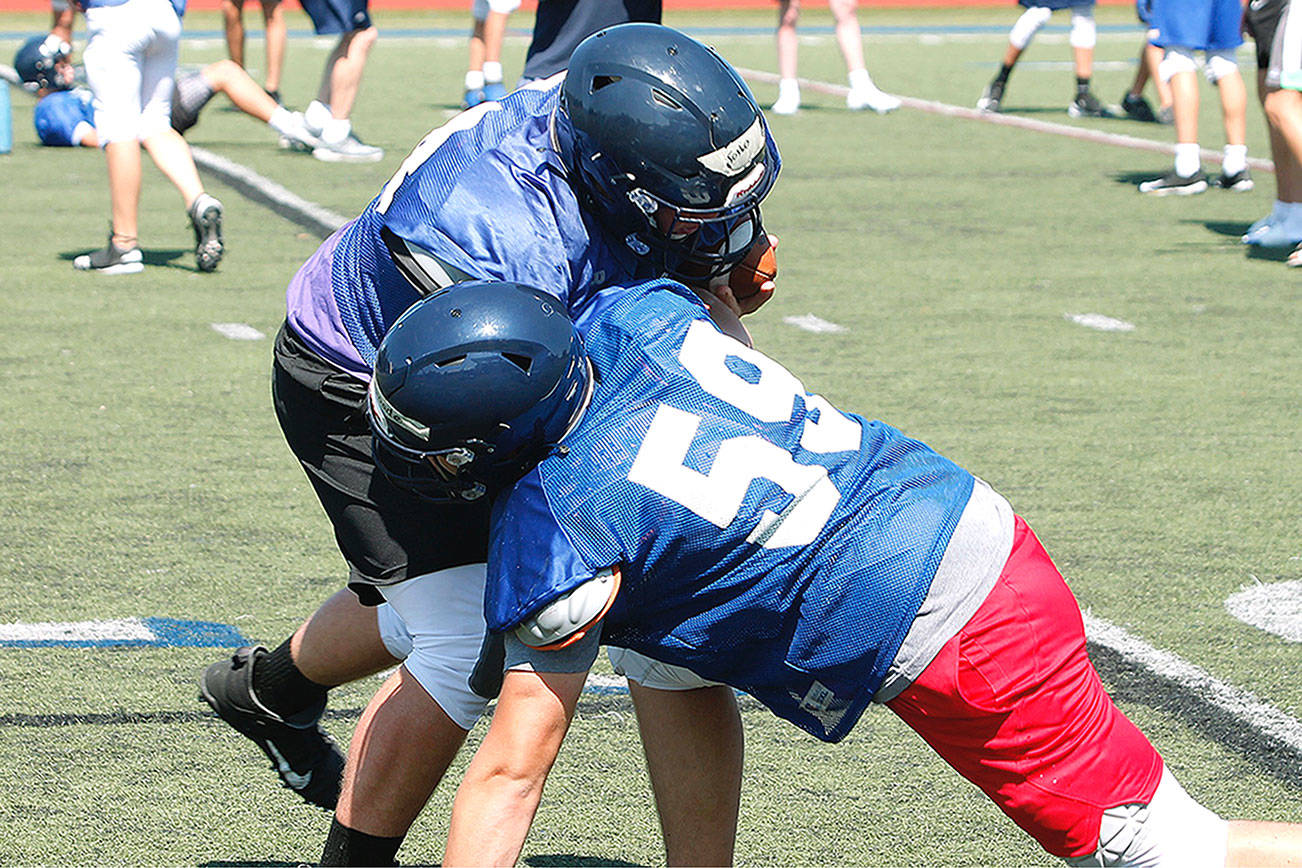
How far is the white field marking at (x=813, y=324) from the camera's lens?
23.6 ft

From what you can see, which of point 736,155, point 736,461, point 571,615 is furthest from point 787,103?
point 571,615

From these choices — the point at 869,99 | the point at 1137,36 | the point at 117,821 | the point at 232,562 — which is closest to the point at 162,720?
the point at 117,821

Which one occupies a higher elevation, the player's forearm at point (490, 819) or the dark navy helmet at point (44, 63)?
the player's forearm at point (490, 819)

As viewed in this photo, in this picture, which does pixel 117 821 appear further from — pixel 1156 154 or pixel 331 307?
pixel 1156 154

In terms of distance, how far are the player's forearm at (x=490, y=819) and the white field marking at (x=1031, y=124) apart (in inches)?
383

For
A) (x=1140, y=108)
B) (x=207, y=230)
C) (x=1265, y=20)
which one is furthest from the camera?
(x=1140, y=108)

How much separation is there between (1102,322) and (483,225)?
201 inches

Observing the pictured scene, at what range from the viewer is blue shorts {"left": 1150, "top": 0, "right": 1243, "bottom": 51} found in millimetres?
9328

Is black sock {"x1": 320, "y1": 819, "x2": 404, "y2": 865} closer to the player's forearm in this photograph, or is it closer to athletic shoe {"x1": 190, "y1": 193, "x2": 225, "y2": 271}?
the player's forearm

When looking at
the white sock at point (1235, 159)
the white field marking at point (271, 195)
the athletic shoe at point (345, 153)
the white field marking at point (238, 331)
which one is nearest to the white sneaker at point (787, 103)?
the athletic shoe at point (345, 153)

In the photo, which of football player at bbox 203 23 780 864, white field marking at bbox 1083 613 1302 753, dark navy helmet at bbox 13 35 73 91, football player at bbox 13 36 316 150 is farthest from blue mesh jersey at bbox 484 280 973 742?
dark navy helmet at bbox 13 35 73 91

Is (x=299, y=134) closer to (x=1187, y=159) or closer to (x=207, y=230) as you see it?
(x=207, y=230)

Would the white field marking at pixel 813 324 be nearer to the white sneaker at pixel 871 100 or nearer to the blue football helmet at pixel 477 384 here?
the blue football helmet at pixel 477 384

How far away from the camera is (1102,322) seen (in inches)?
287
